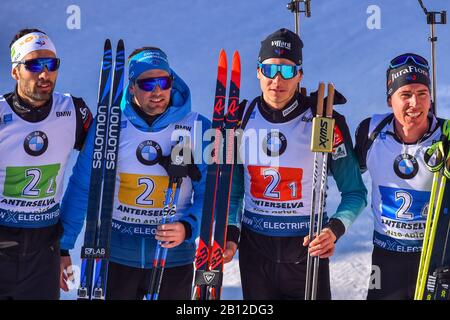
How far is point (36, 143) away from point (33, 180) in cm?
37

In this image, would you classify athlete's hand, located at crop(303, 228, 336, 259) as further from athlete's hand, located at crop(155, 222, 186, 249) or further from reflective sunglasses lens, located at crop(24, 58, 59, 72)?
reflective sunglasses lens, located at crop(24, 58, 59, 72)

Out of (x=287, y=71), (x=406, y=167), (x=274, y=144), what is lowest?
(x=406, y=167)

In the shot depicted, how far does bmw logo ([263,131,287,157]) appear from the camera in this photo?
7160 millimetres

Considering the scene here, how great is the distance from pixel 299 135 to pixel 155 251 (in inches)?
72.1

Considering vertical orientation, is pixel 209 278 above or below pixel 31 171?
below

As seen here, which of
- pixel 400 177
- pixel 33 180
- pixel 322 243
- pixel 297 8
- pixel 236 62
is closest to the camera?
pixel 322 243

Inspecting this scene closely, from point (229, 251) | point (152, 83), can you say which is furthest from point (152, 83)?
point (229, 251)

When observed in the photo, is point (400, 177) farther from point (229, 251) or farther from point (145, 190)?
point (145, 190)

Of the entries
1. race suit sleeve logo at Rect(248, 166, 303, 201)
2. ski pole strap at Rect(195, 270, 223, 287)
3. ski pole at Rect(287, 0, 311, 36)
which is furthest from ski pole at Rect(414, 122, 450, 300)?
ski pole at Rect(287, 0, 311, 36)

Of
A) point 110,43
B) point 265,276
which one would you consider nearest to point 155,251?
point 265,276

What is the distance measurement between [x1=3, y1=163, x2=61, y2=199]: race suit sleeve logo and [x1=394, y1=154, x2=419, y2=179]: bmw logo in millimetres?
3343

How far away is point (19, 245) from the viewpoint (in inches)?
287

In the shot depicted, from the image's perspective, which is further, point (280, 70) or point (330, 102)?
point (280, 70)

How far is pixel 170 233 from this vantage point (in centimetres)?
706
